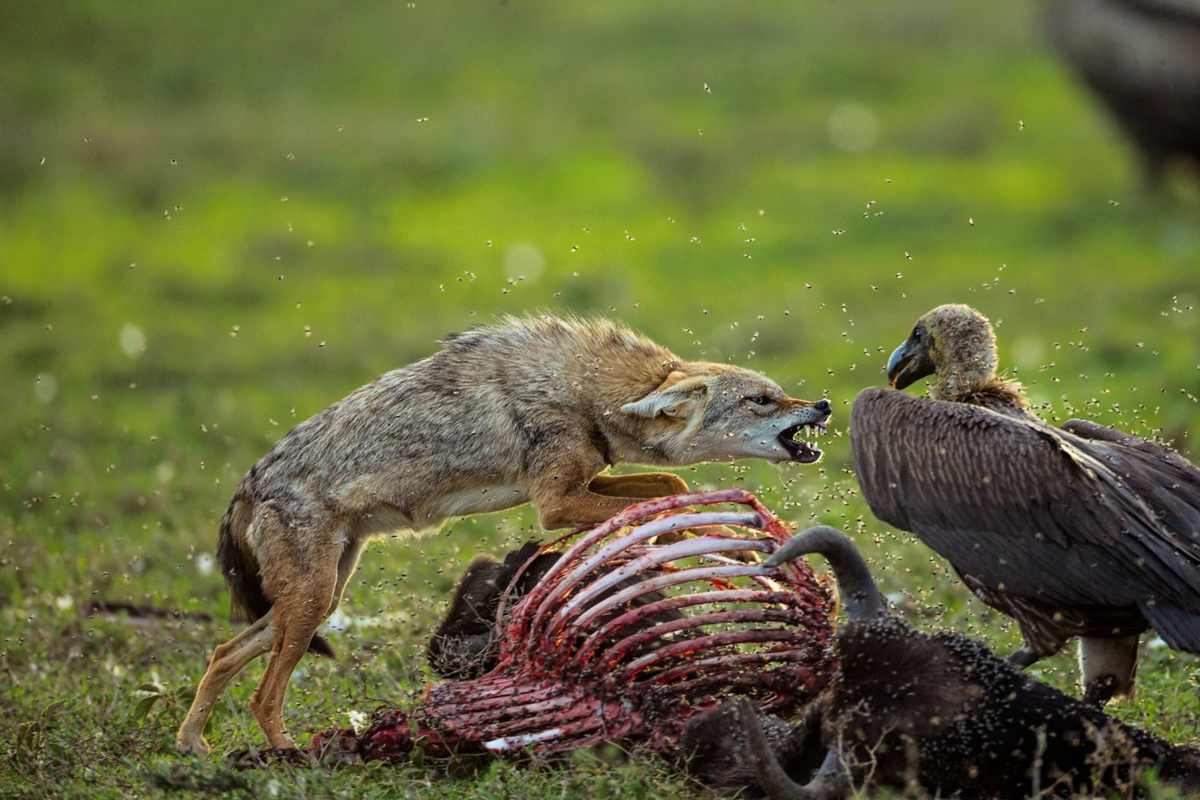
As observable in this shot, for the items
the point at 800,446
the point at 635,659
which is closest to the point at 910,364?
the point at 800,446

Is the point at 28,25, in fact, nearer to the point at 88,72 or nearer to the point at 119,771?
the point at 88,72

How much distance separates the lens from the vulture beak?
5.74 meters

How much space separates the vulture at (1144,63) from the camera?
1342cm

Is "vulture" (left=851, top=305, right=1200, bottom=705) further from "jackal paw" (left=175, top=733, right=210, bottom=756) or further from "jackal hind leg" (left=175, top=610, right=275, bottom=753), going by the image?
"jackal paw" (left=175, top=733, right=210, bottom=756)

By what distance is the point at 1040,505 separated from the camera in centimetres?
458

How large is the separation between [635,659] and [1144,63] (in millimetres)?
10731

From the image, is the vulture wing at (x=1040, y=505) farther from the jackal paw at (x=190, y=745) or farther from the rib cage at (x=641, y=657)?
the jackal paw at (x=190, y=745)

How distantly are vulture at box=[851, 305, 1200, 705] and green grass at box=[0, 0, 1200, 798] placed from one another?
1.52 ft

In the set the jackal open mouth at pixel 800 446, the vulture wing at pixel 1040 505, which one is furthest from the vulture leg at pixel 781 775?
the jackal open mouth at pixel 800 446

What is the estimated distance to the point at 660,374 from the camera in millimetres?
5797

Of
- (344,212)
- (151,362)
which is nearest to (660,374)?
(151,362)

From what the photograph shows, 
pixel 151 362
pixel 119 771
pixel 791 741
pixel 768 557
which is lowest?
pixel 151 362

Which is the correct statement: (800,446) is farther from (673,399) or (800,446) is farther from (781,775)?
(781,775)

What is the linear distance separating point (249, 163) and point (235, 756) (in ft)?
38.5
